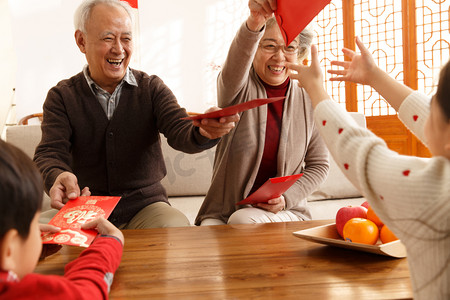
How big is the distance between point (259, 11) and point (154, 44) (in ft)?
14.6

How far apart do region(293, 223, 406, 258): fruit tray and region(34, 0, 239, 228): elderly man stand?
699 millimetres

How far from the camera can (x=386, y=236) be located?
3.63 feet

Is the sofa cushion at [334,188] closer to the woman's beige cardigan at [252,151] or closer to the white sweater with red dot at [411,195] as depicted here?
the woman's beige cardigan at [252,151]

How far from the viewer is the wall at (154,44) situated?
5160 millimetres

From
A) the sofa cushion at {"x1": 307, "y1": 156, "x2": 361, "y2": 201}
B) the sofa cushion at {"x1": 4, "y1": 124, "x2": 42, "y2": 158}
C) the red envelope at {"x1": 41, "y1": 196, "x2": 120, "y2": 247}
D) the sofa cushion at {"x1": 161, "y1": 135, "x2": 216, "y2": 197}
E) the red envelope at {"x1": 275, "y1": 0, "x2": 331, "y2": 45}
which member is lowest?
the sofa cushion at {"x1": 307, "y1": 156, "x2": 361, "y2": 201}

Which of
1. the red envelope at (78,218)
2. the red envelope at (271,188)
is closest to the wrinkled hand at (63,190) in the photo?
the red envelope at (78,218)

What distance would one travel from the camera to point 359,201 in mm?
2635

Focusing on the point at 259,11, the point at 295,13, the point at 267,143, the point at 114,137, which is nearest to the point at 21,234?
the point at 295,13

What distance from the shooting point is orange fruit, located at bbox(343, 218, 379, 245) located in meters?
1.10

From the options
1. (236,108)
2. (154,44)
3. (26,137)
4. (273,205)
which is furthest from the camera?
(154,44)

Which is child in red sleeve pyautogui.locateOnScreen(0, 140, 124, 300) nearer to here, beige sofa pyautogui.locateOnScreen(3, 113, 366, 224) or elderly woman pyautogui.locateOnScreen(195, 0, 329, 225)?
elderly woman pyautogui.locateOnScreen(195, 0, 329, 225)

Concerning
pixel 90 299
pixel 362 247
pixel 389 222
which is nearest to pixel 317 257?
pixel 362 247

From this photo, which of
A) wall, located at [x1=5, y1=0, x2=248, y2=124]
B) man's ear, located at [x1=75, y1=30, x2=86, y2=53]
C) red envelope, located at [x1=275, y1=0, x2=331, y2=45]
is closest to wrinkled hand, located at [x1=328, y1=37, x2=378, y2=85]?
red envelope, located at [x1=275, y1=0, x2=331, y2=45]

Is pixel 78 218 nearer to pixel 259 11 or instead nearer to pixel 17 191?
pixel 17 191
